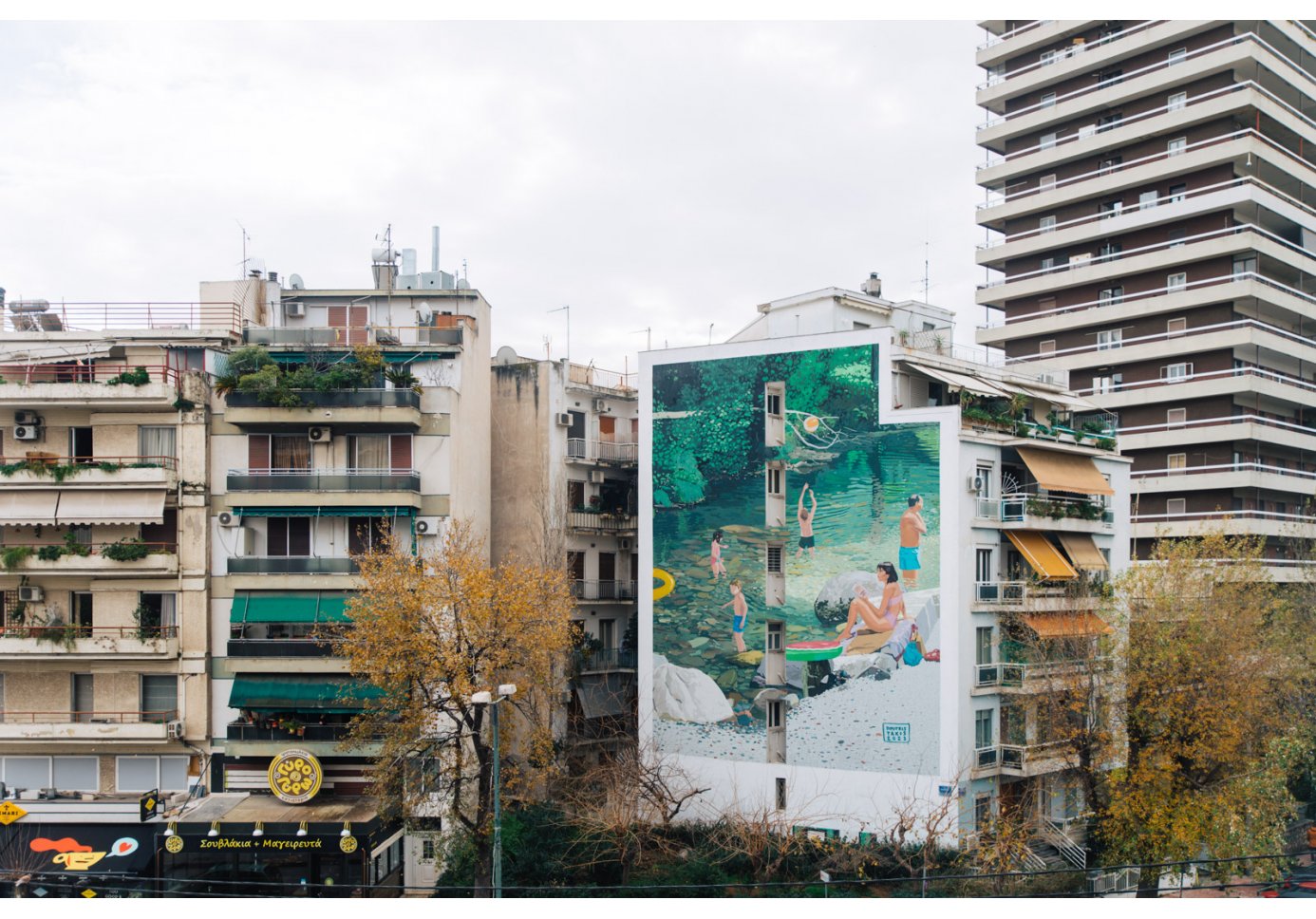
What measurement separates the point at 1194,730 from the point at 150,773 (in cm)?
3420

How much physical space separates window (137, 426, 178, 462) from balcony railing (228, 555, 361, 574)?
4.44 metres

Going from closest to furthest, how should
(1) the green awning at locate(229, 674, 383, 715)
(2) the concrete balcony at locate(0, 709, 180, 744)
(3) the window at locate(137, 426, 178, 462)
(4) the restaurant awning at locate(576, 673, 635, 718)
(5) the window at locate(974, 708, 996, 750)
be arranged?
(1) the green awning at locate(229, 674, 383, 715) < (2) the concrete balcony at locate(0, 709, 180, 744) < (5) the window at locate(974, 708, 996, 750) < (3) the window at locate(137, 426, 178, 462) < (4) the restaurant awning at locate(576, 673, 635, 718)

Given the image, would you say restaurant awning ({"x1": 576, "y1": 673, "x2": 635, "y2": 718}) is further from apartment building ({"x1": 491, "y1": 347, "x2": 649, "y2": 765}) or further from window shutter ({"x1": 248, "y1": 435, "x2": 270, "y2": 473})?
window shutter ({"x1": 248, "y1": 435, "x2": 270, "y2": 473})

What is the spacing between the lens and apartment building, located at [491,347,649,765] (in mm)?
46969

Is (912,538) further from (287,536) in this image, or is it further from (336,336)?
(336,336)

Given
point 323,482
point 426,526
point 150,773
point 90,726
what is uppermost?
point 323,482

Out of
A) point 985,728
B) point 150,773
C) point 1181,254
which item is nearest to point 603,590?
point 985,728

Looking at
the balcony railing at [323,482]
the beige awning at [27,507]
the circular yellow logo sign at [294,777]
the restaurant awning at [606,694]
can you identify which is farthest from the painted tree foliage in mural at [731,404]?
the beige awning at [27,507]

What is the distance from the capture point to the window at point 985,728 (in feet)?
132

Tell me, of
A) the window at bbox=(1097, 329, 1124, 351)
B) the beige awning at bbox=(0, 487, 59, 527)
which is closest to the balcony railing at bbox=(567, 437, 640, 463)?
the beige awning at bbox=(0, 487, 59, 527)

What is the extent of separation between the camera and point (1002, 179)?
6794 centimetres

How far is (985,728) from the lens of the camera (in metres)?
40.7

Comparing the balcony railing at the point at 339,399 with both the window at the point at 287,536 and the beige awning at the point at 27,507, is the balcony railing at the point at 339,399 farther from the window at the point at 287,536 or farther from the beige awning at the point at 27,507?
the beige awning at the point at 27,507


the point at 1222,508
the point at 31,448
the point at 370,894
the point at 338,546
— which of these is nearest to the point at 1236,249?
the point at 1222,508
